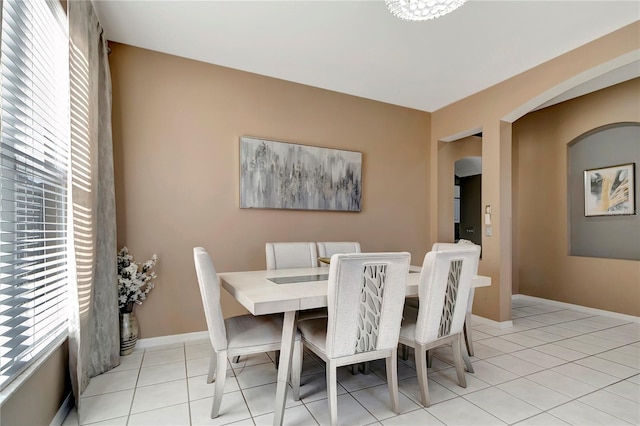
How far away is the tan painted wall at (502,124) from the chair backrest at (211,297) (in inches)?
123

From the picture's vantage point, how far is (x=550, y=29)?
2.68 meters

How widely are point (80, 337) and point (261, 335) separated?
1081 millimetres

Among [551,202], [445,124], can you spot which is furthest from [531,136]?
[445,124]

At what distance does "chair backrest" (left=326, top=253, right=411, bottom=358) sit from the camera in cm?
171

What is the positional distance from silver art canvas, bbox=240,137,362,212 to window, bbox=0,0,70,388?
1616 mm

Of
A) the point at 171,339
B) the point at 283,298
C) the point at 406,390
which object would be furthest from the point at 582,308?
the point at 171,339

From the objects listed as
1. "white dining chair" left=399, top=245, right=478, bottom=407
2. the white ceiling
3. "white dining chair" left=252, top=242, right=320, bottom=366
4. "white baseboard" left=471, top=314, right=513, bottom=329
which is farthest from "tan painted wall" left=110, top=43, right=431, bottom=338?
"white dining chair" left=399, top=245, right=478, bottom=407

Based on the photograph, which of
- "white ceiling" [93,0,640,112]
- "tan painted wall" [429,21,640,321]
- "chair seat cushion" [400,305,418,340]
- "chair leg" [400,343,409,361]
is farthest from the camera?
"tan painted wall" [429,21,640,321]

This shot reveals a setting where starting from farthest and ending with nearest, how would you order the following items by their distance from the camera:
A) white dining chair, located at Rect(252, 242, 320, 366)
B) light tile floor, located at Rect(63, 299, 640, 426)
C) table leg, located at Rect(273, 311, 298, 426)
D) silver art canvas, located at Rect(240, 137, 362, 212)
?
silver art canvas, located at Rect(240, 137, 362, 212)
white dining chair, located at Rect(252, 242, 320, 366)
light tile floor, located at Rect(63, 299, 640, 426)
table leg, located at Rect(273, 311, 298, 426)

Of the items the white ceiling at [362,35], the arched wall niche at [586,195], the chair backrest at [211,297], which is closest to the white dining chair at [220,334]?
the chair backrest at [211,297]

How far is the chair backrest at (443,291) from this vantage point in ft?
6.56

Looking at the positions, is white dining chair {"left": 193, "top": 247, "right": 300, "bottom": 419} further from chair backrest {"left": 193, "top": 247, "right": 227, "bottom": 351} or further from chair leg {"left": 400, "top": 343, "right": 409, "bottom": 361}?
chair leg {"left": 400, "top": 343, "right": 409, "bottom": 361}

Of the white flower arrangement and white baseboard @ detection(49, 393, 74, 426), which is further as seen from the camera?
the white flower arrangement

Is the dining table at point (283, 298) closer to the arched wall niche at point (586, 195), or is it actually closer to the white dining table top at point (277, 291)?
the white dining table top at point (277, 291)
